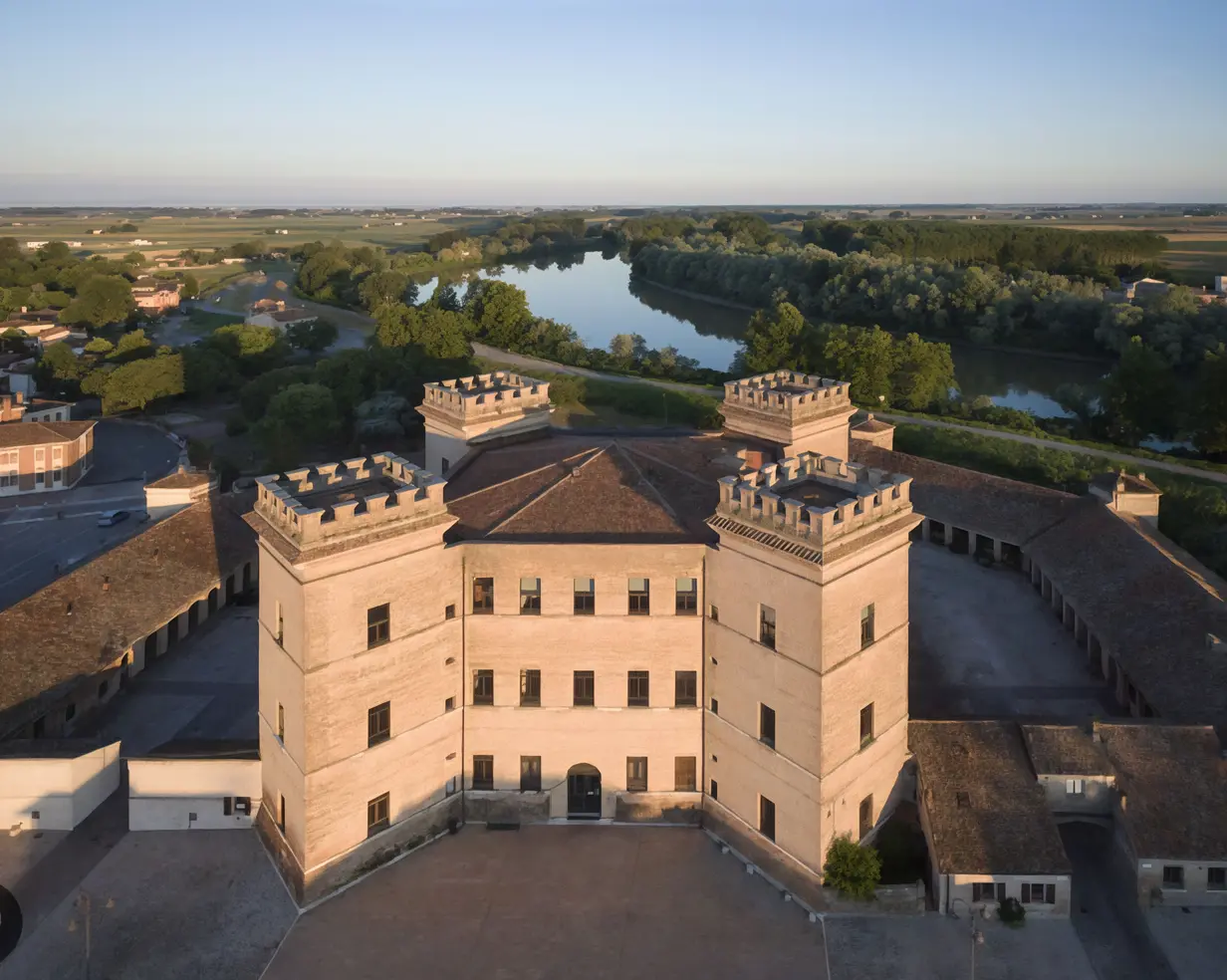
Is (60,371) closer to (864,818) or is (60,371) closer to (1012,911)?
(864,818)

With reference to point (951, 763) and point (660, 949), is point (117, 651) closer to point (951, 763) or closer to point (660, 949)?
point (660, 949)

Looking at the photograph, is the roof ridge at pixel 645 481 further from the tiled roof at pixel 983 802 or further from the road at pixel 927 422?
the road at pixel 927 422

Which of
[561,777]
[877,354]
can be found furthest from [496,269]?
[561,777]

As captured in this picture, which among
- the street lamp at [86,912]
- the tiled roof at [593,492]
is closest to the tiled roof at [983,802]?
the tiled roof at [593,492]

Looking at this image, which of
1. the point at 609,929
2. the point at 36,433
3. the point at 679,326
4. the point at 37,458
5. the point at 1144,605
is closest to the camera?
the point at 609,929

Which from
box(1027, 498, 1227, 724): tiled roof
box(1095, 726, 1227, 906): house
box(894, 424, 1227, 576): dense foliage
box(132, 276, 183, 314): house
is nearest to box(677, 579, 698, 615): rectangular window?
box(1095, 726, 1227, 906): house

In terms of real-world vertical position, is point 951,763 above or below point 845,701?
below

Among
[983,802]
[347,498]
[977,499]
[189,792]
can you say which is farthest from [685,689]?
[977,499]
